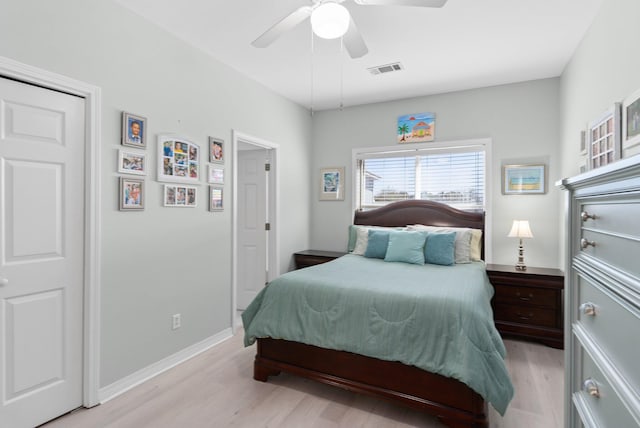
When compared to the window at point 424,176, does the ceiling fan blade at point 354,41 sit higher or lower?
higher

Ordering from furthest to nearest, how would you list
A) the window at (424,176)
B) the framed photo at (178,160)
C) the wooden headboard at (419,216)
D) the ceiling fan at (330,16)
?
the window at (424,176)
the wooden headboard at (419,216)
the framed photo at (178,160)
the ceiling fan at (330,16)

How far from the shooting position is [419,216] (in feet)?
13.7

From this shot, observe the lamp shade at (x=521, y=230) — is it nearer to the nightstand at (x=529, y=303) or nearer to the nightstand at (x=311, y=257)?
the nightstand at (x=529, y=303)

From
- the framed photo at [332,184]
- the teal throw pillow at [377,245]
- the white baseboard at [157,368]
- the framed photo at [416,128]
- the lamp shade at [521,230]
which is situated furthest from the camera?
the framed photo at [332,184]

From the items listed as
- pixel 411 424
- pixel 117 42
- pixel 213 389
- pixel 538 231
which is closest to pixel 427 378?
pixel 411 424

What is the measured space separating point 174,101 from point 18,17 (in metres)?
1.08

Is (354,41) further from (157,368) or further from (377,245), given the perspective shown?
(157,368)

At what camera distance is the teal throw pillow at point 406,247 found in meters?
3.37

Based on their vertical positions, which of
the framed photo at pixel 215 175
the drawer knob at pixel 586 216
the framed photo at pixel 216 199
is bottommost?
the drawer knob at pixel 586 216

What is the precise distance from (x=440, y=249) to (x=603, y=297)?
2491 mm

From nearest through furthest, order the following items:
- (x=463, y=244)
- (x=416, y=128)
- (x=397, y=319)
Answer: (x=397, y=319)
(x=463, y=244)
(x=416, y=128)

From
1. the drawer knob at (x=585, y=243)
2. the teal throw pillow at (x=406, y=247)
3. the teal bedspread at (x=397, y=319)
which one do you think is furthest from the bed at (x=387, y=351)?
the drawer knob at (x=585, y=243)

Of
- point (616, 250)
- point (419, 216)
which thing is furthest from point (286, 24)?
point (419, 216)

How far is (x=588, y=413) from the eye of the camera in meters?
1.02
